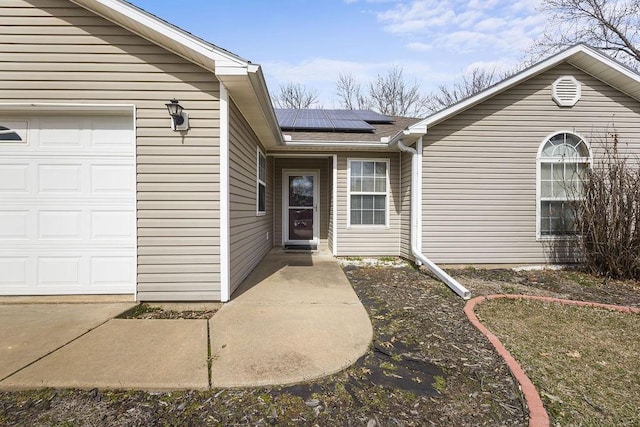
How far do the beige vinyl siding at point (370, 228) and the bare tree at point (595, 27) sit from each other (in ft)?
38.5

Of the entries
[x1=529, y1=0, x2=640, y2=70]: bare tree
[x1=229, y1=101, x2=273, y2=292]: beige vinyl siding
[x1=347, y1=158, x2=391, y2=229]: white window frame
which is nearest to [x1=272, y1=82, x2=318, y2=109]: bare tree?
[x1=529, y1=0, x2=640, y2=70]: bare tree

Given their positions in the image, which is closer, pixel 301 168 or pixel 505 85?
pixel 505 85

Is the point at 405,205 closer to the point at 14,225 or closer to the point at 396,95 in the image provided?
the point at 14,225

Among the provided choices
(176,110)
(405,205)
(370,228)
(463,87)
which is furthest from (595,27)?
(176,110)

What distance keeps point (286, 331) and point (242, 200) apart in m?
2.37

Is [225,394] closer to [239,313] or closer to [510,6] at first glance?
[239,313]

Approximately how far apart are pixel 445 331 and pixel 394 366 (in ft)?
3.23

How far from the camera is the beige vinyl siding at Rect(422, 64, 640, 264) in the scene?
5.90 meters

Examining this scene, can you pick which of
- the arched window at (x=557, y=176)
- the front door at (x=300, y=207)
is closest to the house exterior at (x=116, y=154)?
the front door at (x=300, y=207)

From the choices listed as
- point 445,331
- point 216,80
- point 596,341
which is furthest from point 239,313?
point 596,341

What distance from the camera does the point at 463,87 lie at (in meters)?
23.0

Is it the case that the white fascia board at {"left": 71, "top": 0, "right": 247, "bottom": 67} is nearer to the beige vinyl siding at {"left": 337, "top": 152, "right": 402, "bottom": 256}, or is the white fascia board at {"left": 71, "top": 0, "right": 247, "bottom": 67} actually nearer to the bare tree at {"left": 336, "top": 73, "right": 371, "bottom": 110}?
the beige vinyl siding at {"left": 337, "top": 152, "right": 402, "bottom": 256}

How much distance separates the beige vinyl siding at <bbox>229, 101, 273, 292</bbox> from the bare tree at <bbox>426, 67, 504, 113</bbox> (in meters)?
20.3

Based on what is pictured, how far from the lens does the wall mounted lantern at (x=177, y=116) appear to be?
11.5 feet
